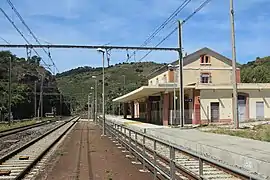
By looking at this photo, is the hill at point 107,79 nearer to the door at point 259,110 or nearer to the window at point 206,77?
the window at point 206,77

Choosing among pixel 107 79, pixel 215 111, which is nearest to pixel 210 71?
pixel 215 111

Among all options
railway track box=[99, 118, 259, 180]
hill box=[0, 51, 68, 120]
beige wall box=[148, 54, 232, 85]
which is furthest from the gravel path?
hill box=[0, 51, 68, 120]

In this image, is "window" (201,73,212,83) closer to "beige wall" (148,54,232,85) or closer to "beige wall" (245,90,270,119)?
"beige wall" (148,54,232,85)

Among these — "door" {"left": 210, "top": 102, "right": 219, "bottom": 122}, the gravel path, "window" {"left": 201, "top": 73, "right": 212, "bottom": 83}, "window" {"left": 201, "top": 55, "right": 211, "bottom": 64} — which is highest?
"window" {"left": 201, "top": 55, "right": 211, "bottom": 64}

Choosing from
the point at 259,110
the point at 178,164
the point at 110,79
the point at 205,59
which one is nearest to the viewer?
the point at 178,164

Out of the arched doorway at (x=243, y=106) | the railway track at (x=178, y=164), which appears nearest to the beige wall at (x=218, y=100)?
the arched doorway at (x=243, y=106)

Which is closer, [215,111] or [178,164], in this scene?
[178,164]

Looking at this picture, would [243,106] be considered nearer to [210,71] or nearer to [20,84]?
[210,71]

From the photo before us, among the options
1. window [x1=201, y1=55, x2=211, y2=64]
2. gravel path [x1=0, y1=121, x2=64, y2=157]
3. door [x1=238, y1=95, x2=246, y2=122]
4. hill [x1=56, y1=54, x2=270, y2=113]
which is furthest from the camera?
hill [x1=56, y1=54, x2=270, y2=113]

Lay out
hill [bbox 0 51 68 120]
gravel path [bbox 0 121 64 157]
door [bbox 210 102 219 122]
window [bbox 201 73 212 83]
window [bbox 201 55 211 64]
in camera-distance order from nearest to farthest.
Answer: gravel path [bbox 0 121 64 157] < door [bbox 210 102 219 122] < window [bbox 201 55 211 64] < window [bbox 201 73 212 83] < hill [bbox 0 51 68 120]

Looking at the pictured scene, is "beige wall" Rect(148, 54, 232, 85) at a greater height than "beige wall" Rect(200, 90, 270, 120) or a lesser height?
greater

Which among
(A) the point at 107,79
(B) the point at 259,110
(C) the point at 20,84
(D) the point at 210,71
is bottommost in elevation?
(B) the point at 259,110

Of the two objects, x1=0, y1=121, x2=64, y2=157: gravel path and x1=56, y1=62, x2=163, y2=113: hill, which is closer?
x1=0, y1=121, x2=64, y2=157: gravel path

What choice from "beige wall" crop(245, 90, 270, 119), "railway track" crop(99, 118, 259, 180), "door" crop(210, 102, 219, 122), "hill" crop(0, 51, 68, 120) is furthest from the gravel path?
"hill" crop(0, 51, 68, 120)
